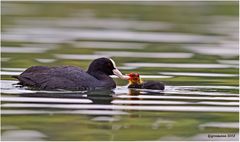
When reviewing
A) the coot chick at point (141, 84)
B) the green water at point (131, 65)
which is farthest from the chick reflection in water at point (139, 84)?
the green water at point (131, 65)

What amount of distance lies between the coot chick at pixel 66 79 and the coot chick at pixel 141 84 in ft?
0.64

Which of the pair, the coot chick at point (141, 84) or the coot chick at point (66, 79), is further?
the coot chick at point (66, 79)

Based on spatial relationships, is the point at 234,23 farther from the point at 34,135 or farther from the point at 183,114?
the point at 34,135

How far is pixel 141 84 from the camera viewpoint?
18.5 metres

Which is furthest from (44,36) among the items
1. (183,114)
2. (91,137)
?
(91,137)

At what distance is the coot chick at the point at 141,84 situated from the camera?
17953 mm

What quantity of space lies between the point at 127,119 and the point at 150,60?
332 inches

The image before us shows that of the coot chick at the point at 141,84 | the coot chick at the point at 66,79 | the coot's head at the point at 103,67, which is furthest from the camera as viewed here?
the coot's head at the point at 103,67

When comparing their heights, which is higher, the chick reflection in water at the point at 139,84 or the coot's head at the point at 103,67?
the coot's head at the point at 103,67

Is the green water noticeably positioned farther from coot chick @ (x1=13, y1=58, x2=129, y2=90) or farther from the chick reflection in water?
coot chick @ (x1=13, y1=58, x2=129, y2=90)

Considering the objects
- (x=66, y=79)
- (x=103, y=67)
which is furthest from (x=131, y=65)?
(x=66, y=79)

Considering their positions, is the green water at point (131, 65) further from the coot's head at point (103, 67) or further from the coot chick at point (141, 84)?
the coot's head at point (103, 67)

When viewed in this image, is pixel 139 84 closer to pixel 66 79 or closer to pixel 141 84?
pixel 141 84

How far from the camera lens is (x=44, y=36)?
29719mm
